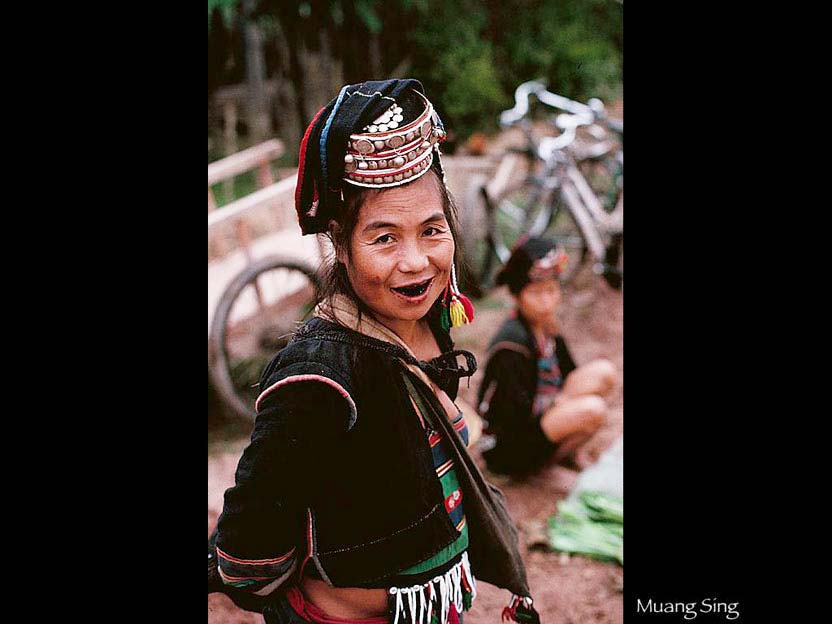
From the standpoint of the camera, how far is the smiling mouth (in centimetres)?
147

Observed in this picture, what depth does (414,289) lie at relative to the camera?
4.86ft

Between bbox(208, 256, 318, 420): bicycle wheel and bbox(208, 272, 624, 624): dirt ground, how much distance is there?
0.32 meters

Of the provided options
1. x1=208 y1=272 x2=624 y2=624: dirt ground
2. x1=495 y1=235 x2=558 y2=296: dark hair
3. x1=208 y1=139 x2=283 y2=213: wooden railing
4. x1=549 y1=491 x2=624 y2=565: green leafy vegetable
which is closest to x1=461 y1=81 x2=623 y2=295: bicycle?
x1=208 y1=272 x2=624 y2=624: dirt ground

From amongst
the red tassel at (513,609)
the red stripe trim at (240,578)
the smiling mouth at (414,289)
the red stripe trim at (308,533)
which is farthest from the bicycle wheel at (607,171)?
the red stripe trim at (240,578)

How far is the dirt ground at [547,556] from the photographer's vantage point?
8.64 ft

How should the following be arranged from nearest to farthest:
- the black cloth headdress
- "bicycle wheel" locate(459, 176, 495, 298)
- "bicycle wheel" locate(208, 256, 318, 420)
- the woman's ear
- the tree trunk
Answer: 1. the black cloth headdress
2. the woman's ear
3. "bicycle wheel" locate(208, 256, 318, 420)
4. "bicycle wheel" locate(459, 176, 495, 298)
5. the tree trunk

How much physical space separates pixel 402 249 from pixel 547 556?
2.26m

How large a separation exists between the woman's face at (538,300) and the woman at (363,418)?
2000 millimetres

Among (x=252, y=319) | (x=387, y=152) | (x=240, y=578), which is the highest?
(x=387, y=152)

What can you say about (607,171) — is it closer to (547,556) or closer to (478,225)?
(478,225)

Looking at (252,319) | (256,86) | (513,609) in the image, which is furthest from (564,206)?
(513,609)

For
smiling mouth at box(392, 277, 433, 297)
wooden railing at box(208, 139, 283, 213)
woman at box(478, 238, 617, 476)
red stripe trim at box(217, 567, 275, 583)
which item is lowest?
woman at box(478, 238, 617, 476)

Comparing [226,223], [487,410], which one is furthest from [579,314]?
[226,223]

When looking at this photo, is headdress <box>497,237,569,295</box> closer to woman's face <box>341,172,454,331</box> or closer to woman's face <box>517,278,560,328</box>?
woman's face <box>517,278,560,328</box>
